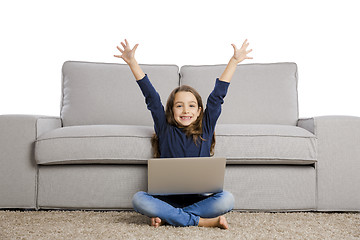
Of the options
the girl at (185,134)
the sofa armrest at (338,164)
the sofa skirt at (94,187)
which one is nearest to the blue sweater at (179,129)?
the girl at (185,134)

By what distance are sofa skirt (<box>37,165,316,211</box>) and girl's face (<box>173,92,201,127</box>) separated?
0.34 meters

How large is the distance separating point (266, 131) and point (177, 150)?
516 millimetres

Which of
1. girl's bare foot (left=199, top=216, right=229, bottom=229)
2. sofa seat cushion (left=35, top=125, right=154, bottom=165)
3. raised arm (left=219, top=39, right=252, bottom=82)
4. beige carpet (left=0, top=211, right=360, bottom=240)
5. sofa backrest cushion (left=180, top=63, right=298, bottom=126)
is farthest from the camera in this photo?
sofa backrest cushion (left=180, top=63, right=298, bottom=126)

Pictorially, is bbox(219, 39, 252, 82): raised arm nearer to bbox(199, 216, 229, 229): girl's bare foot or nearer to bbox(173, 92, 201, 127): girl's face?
bbox(173, 92, 201, 127): girl's face

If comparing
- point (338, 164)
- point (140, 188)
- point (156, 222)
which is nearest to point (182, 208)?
point (156, 222)

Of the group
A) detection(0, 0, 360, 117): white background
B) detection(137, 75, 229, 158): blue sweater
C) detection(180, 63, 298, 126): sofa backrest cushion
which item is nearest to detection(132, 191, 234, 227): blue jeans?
detection(137, 75, 229, 158): blue sweater

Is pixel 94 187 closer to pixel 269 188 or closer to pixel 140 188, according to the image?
pixel 140 188

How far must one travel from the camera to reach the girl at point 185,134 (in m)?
1.72

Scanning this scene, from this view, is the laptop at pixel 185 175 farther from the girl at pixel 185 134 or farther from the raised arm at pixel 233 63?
the raised arm at pixel 233 63

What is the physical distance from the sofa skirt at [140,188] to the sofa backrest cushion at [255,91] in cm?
57

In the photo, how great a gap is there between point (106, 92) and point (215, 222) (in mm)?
1312

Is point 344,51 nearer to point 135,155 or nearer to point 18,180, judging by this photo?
point 135,155

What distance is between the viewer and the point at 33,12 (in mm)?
3275

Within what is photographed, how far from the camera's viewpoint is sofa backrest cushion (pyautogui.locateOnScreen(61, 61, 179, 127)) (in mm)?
2623
